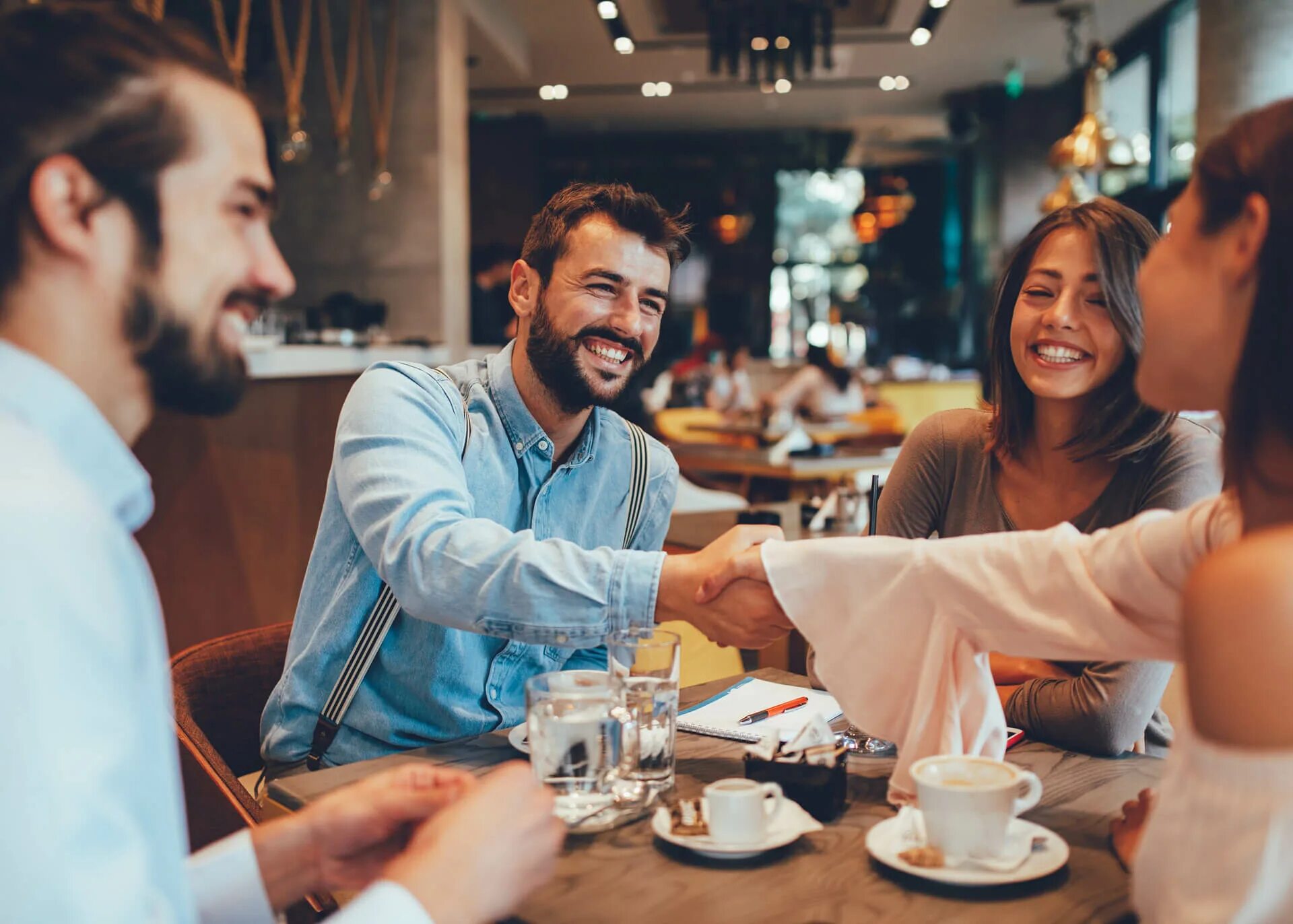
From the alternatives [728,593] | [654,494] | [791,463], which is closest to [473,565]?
[728,593]

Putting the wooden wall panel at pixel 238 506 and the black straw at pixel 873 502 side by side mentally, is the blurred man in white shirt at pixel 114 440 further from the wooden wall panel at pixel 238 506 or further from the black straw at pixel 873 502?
the wooden wall panel at pixel 238 506

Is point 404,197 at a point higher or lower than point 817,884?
higher

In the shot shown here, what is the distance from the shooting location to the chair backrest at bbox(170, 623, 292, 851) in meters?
1.63

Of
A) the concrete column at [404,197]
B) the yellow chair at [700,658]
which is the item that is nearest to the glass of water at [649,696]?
the yellow chair at [700,658]

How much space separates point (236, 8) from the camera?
6.94 metres

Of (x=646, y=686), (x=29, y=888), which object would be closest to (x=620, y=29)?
(x=646, y=686)

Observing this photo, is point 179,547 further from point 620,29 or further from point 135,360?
point 620,29

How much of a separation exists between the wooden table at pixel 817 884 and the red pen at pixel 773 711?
Result: 0.85 ft

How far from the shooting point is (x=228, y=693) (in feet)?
6.25

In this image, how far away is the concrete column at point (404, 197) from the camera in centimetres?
775

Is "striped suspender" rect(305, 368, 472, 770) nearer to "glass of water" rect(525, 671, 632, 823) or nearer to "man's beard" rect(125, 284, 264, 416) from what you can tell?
"glass of water" rect(525, 671, 632, 823)

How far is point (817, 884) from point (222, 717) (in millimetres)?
1216

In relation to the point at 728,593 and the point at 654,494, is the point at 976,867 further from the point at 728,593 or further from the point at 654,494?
the point at 654,494

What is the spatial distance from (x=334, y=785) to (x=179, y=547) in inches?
107
